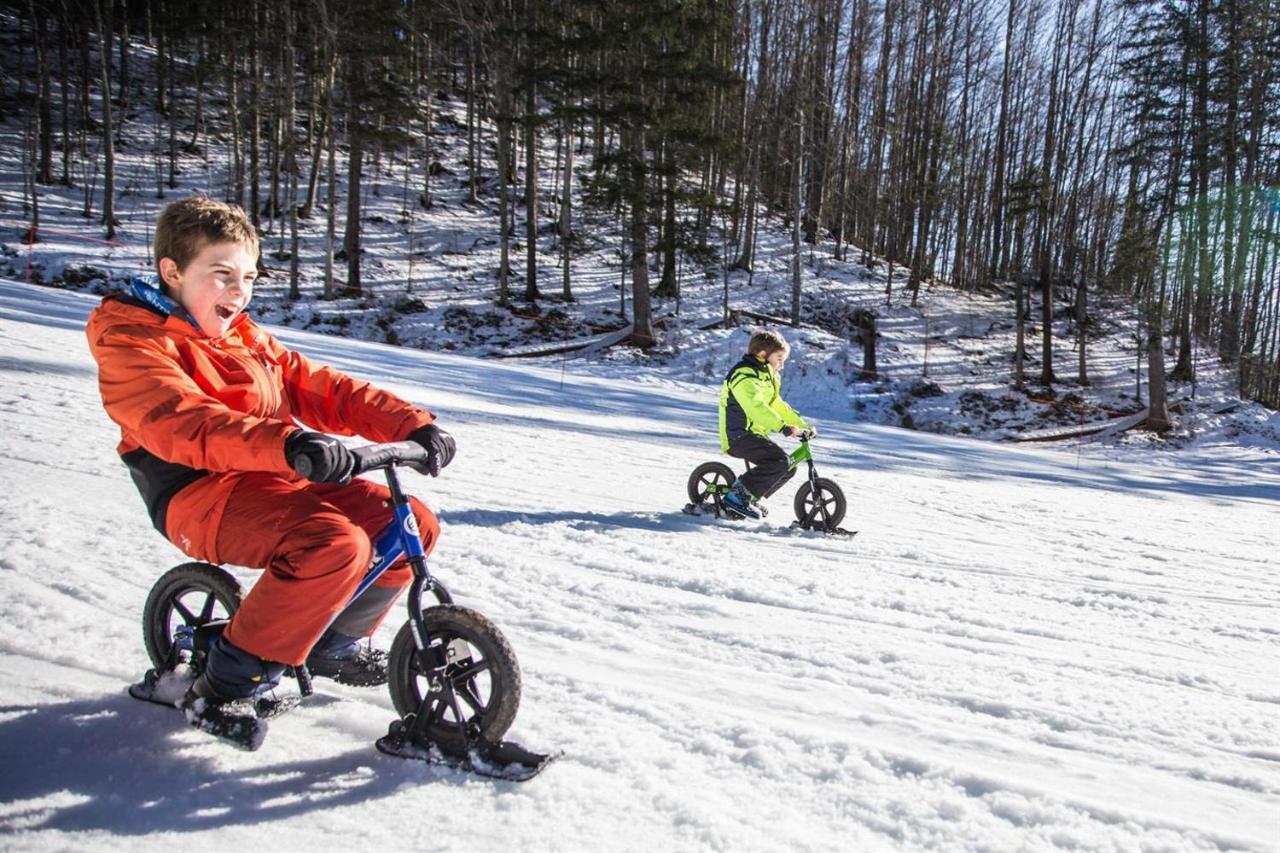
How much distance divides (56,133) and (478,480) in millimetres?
39997

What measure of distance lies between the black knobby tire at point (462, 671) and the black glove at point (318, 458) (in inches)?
25.1

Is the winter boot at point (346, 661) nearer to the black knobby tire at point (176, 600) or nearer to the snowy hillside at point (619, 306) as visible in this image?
the black knobby tire at point (176, 600)

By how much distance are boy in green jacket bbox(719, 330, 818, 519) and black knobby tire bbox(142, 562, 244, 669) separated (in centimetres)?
449

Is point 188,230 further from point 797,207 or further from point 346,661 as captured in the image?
point 797,207

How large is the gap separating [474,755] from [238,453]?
1160 mm

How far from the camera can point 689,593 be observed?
4504mm

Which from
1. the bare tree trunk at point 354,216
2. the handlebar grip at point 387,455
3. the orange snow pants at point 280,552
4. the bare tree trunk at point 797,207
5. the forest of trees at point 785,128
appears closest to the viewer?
the handlebar grip at point 387,455

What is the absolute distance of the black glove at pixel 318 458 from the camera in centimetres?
204

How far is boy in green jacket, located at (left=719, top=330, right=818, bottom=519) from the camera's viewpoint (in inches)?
259

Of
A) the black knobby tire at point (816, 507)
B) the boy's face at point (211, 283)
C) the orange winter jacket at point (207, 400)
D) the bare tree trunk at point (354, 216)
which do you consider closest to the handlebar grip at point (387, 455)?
the orange winter jacket at point (207, 400)

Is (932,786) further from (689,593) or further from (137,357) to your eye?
(137,357)

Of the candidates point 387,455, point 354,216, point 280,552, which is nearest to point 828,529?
point 387,455

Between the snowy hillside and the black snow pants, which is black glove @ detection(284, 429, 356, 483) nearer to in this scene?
the black snow pants

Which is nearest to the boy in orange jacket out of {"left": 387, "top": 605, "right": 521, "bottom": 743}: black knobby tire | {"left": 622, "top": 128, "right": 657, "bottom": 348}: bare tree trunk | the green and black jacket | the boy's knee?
the boy's knee
